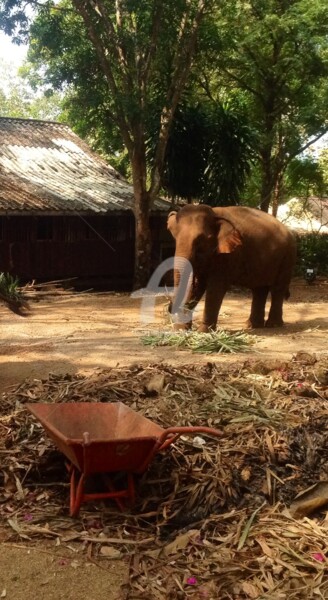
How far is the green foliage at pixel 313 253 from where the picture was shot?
22875 millimetres

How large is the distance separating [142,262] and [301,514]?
43.2 ft

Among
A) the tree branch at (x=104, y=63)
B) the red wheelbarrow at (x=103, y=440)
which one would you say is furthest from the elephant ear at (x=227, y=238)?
the tree branch at (x=104, y=63)

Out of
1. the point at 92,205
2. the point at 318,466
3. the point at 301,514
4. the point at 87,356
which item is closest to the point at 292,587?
the point at 301,514

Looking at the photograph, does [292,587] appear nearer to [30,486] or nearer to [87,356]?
[30,486]

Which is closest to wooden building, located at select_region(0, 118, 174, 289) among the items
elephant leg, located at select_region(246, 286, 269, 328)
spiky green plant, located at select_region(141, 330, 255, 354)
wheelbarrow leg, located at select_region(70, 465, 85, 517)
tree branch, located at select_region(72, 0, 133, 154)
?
tree branch, located at select_region(72, 0, 133, 154)

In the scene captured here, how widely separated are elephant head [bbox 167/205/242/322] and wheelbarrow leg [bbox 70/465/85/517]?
5942 millimetres

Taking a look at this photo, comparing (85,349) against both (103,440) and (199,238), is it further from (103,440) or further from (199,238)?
(103,440)

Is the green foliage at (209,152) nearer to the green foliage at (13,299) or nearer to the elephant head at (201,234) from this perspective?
the elephant head at (201,234)

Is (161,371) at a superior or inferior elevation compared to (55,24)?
inferior

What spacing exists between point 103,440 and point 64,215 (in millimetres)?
12898

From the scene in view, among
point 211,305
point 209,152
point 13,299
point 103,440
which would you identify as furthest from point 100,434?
point 209,152

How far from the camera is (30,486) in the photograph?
503cm

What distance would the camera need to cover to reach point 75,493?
4.69 meters

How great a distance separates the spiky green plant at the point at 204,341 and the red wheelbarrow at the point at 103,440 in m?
4.02
